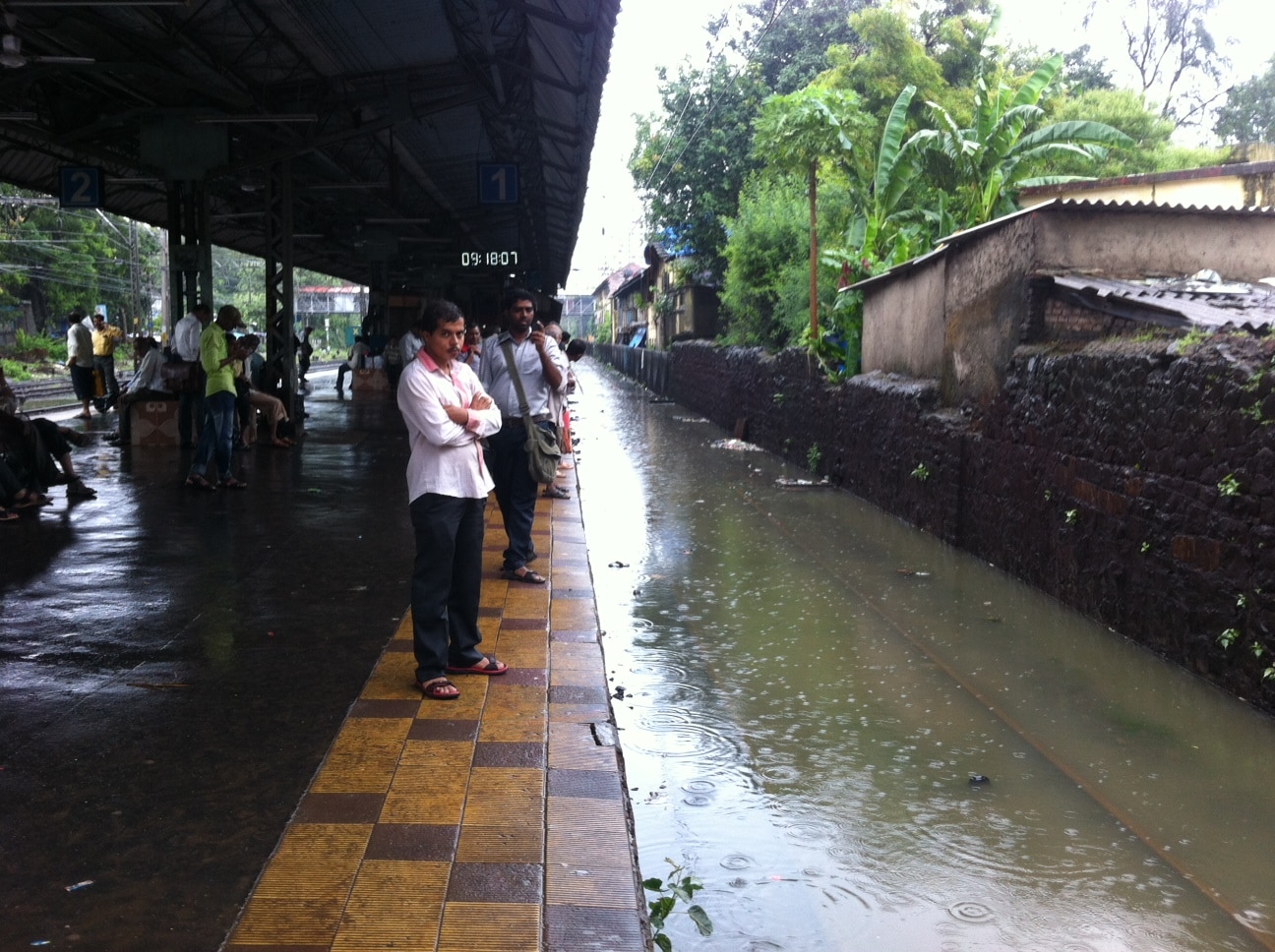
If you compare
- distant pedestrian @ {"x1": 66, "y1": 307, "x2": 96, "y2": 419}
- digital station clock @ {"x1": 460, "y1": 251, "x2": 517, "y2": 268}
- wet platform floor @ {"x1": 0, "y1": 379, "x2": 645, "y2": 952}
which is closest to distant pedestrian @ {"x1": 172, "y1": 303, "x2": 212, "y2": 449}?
wet platform floor @ {"x1": 0, "y1": 379, "x2": 645, "y2": 952}

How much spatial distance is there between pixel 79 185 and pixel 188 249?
7.26 feet

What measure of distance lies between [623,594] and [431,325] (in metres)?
3.47

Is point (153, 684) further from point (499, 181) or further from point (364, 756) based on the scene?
point (499, 181)

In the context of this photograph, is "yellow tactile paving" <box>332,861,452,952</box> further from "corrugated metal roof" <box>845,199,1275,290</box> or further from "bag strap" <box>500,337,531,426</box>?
"corrugated metal roof" <box>845,199,1275,290</box>

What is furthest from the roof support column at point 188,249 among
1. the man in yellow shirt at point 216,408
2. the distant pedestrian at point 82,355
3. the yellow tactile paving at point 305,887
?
the yellow tactile paving at point 305,887

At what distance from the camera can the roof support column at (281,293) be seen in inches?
608

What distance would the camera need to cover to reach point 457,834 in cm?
371

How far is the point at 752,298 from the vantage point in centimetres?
2175

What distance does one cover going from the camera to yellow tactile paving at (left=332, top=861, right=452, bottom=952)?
3.05 meters

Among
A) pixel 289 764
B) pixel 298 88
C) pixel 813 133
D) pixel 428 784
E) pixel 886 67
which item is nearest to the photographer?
pixel 428 784

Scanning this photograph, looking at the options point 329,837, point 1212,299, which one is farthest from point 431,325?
point 1212,299

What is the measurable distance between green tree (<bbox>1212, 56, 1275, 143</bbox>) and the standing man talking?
34.7 meters

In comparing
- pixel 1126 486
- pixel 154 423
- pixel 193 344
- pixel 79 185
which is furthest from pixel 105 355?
pixel 1126 486

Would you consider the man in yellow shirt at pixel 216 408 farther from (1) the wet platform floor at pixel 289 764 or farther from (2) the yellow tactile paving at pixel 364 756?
(2) the yellow tactile paving at pixel 364 756
